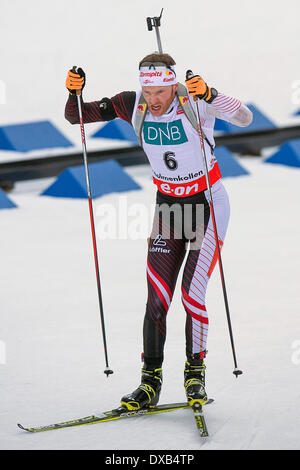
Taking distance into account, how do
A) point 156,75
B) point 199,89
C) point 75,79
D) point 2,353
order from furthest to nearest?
point 2,353 → point 75,79 → point 156,75 → point 199,89

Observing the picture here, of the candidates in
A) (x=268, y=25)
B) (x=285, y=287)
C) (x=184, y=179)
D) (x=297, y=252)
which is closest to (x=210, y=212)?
(x=184, y=179)

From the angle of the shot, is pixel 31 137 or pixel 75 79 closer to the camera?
pixel 75 79

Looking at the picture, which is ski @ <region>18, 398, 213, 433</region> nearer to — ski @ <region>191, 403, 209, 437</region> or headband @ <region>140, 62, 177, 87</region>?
ski @ <region>191, 403, 209, 437</region>

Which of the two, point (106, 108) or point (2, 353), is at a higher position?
point (106, 108)

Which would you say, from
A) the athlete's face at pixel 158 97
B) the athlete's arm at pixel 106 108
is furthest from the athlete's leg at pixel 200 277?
the athlete's arm at pixel 106 108

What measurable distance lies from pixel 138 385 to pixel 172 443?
1.01 meters

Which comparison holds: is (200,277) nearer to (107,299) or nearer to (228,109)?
(228,109)

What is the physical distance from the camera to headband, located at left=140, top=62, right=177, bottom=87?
5.62 m

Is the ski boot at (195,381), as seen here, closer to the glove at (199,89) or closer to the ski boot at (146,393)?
the ski boot at (146,393)

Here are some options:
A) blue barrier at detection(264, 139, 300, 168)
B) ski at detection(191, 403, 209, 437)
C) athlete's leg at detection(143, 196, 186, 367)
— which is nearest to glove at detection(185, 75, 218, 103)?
athlete's leg at detection(143, 196, 186, 367)

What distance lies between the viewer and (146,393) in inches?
228

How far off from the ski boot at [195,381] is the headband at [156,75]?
1.61 metres

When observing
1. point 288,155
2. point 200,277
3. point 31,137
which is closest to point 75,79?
point 200,277

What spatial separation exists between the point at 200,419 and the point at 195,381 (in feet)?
1.01
